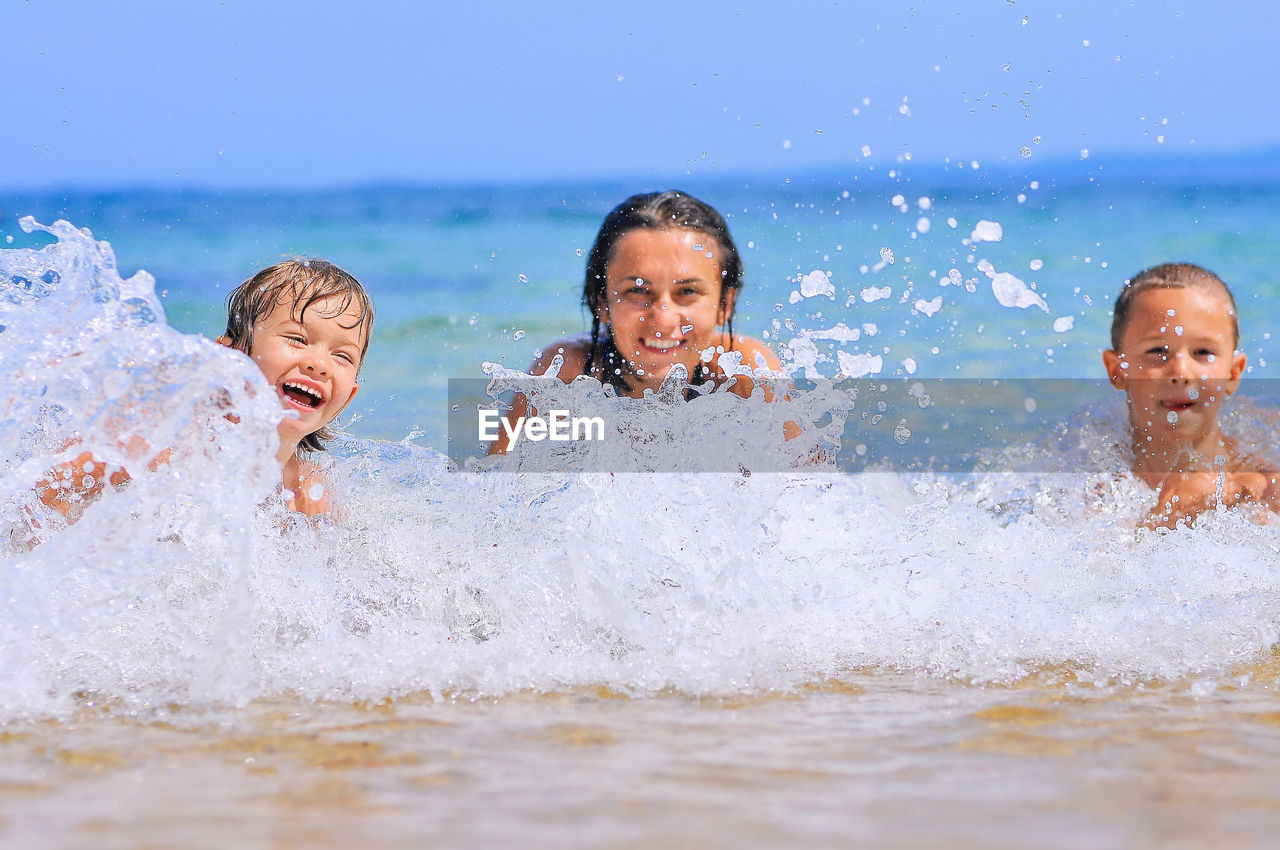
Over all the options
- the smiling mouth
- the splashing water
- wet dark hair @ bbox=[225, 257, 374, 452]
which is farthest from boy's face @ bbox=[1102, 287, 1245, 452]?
wet dark hair @ bbox=[225, 257, 374, 452]

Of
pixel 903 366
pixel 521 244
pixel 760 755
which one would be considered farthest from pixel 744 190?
pixel 760 755

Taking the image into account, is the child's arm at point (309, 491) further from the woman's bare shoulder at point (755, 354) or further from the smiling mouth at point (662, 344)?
the woman's bare shoulder at point (755, 354)

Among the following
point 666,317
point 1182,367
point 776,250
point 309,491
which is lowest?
point 309,491

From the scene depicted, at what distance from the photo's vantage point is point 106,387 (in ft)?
9.00

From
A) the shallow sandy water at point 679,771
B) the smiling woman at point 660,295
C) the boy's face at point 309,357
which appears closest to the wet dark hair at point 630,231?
the smiling woman at point 660,295

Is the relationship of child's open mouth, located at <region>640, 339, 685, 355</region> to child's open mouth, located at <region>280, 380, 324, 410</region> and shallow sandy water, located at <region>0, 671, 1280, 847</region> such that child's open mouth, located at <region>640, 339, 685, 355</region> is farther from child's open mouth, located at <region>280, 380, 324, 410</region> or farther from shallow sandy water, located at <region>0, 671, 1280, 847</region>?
shallow sandy water, located at <region>0, 671, 1280, 847</region>

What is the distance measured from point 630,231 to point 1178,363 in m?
1.80

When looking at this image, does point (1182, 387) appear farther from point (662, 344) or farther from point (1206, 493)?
point (662, 344)

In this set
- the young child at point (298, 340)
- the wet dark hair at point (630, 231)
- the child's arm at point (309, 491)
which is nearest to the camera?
the young child at point (298, 340)

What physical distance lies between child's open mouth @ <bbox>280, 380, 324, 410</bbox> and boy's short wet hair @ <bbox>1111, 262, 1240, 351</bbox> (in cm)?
264

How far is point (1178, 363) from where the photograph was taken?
3.99m

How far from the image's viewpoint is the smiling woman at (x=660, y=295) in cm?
387

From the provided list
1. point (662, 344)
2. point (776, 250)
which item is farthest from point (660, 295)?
point (776, 250)

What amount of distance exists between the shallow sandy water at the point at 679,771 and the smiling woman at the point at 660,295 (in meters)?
1.78
